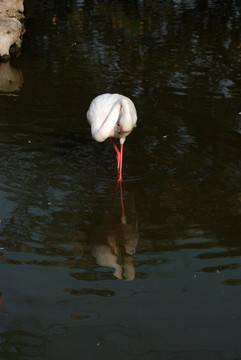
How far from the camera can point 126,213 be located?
20.5ft

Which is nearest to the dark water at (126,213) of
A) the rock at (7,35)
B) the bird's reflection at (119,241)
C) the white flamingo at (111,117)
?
the bird's reflection at (119,241)

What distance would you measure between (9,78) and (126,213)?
612cm

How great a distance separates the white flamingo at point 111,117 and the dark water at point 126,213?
69 centimetres

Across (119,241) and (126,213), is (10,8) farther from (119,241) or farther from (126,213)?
(119,241)

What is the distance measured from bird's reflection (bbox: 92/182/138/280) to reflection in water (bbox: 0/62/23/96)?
500 cm

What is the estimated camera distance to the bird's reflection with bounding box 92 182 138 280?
16.9 ft

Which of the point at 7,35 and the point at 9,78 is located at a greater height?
the point at 7,35

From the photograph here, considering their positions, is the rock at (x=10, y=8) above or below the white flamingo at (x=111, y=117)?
below

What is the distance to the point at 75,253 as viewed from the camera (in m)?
→ 5.34

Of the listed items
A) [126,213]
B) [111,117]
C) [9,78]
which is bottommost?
[9,78]

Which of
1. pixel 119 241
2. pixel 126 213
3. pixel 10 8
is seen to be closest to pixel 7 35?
pixel 10 8

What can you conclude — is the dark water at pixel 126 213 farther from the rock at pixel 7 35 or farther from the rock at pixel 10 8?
the rock at pixel 10 8

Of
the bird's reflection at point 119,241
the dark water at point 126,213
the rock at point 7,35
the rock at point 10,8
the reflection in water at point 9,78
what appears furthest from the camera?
the rock at point 10,8

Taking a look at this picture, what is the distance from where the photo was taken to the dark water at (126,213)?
13.8 feet
